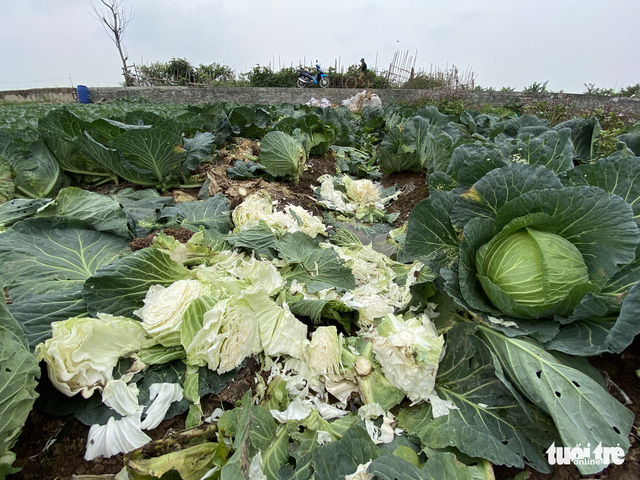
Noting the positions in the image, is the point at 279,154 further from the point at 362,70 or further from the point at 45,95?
the point at 45,95

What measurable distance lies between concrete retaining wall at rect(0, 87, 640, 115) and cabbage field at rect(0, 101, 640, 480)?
58.2 feet

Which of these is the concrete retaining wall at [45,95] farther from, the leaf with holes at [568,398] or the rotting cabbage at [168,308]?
the leaf with holes at [568,398]

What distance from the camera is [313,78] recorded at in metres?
25.0

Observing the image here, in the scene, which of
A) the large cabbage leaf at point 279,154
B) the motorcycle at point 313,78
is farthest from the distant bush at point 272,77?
the large cabbage leaf at point 279,154

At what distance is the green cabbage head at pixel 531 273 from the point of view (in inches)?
61.6

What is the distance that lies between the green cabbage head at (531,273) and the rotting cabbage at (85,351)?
6.36 ft

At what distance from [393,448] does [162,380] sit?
1.17m

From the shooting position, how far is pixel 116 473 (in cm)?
125

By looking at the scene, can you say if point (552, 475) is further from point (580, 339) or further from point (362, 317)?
point (362, 317)

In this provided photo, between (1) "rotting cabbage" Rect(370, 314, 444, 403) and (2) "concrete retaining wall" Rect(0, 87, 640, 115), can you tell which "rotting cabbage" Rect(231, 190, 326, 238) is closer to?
(1) "rotting cabbage" Rect(370, 314, 444, 403)

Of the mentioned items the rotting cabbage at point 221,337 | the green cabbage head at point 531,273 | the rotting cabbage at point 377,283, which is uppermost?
the green cabbage head at point 531,273

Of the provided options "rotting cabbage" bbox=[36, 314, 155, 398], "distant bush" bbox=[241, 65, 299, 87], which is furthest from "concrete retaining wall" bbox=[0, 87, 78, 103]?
"rotting cabbage" bbox=[36, 314, 155, 398]

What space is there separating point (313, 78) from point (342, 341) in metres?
26.9

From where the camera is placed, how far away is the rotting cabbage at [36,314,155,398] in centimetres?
136
